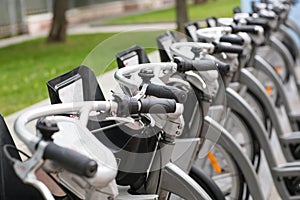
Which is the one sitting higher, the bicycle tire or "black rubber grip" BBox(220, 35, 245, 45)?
"black rubber grip" BBox(220, 35, 245, 45)

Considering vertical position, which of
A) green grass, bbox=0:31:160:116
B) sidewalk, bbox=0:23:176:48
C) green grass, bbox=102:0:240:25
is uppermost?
green grass, bbox=0:31:160:116

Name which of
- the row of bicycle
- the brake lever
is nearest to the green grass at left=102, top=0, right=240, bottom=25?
the row of bicycle

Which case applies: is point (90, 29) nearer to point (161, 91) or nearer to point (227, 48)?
point (227, 48)

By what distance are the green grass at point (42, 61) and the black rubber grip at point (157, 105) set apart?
0.43 meters

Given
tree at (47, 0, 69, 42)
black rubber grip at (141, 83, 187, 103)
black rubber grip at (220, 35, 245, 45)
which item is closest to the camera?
black rubber grip at (141, 83, 187, 103)

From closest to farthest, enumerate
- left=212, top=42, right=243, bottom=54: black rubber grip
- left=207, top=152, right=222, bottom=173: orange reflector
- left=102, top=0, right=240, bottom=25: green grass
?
left=212, top=42, right=243, bottom=54: black rubber grip < left=207, top=152, right=222, bottom=173: orange reflector < left=102, top=0, right=240, bottom=25: green grass

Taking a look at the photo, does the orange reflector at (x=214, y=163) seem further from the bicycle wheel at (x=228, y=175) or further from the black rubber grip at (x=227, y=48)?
the black rubber grip at (x=227, y=48)

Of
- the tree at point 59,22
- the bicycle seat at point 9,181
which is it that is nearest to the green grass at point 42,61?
the tree at point 59,22

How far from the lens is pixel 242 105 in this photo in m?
4.14

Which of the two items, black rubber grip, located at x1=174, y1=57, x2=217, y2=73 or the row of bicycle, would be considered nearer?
the row of bicycle

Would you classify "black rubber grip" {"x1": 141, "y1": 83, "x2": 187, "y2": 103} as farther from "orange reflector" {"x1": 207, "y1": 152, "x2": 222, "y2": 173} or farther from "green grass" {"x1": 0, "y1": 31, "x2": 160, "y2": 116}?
"orange reflector" {"x1": 207, "y1": 152, "x2": 222, "y2": 173}

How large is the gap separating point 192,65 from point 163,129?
448 millimetres

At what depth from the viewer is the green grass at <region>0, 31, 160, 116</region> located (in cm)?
260

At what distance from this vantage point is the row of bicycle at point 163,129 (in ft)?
5.96
